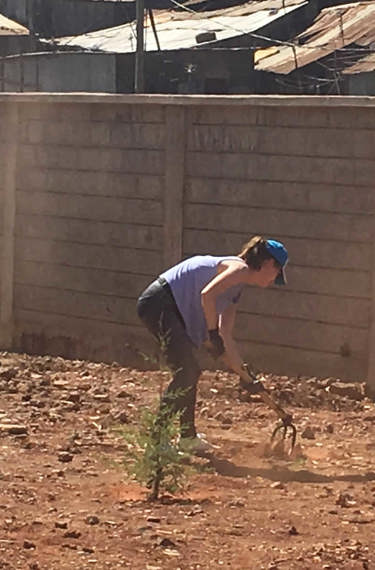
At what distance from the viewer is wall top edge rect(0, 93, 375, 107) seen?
991 cm

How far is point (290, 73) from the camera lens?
81.7ft

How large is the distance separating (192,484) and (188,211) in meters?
3.89

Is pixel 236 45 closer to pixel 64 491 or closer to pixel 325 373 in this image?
pixel 325 373

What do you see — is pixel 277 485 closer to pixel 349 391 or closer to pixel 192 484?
pixel 192 484

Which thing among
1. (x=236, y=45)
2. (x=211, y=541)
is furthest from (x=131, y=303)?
(x=236, y=45)

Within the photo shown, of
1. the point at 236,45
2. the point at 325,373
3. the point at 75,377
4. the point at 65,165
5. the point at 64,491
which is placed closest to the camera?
the point at 64,491

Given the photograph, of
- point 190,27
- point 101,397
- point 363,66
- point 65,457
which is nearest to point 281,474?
point 65,457

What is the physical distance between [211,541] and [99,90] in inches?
907

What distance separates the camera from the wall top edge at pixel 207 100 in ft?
32.5

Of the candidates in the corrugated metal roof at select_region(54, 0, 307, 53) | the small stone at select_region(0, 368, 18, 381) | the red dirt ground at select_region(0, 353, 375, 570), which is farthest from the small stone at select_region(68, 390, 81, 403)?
the corrugated metal roof at select_region(54, 0, 307, 53)

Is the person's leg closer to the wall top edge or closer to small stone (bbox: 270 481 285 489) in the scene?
small stone (bbox: 270 481 285 489)

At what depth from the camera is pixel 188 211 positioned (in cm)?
1082

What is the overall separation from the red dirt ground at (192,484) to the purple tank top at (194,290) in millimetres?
767

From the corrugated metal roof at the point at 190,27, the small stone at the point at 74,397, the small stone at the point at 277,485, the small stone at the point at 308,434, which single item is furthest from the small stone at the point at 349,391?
the corrugated metal roof at the point at 190,27
